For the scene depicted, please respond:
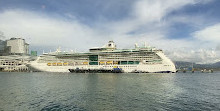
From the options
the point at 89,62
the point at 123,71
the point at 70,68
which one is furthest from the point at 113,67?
the point at 70,68

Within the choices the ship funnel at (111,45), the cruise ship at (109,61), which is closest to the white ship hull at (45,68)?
the cruise ship at (109,61)

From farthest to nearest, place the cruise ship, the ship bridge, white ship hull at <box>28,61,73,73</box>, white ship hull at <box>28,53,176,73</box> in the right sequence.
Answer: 1. the ship bridge
2. white ship hull at <box>28,61,73,73</box>
3. the cruise ship
4. white ship hull at <box>28,53,176,73</box>

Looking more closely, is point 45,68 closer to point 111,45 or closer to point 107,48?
point 107,48

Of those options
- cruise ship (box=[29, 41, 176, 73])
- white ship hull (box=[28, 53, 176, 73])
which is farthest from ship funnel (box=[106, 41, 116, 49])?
white ship hull (box=[28, 53, 176, 73])

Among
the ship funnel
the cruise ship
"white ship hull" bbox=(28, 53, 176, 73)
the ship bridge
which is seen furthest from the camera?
the ship funnel

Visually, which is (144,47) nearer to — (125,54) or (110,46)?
(125,54)

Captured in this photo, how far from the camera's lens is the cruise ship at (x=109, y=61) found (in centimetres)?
8612

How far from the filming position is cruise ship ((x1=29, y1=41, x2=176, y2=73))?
86.1 m

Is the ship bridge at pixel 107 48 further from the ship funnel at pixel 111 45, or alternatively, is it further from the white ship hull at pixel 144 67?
the white ship hull at pixel 144 67

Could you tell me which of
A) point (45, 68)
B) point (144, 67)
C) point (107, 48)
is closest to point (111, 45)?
point (107, 48)

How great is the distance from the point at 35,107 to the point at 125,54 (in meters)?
78.0

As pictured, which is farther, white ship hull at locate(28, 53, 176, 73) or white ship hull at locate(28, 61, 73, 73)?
white ship hull at locate(28, 61, 73, 73)

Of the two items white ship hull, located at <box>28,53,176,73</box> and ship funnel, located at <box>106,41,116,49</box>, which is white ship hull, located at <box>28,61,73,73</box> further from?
ship funnel, located at <box>106,41,116,49</box>

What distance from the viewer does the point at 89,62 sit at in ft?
327
